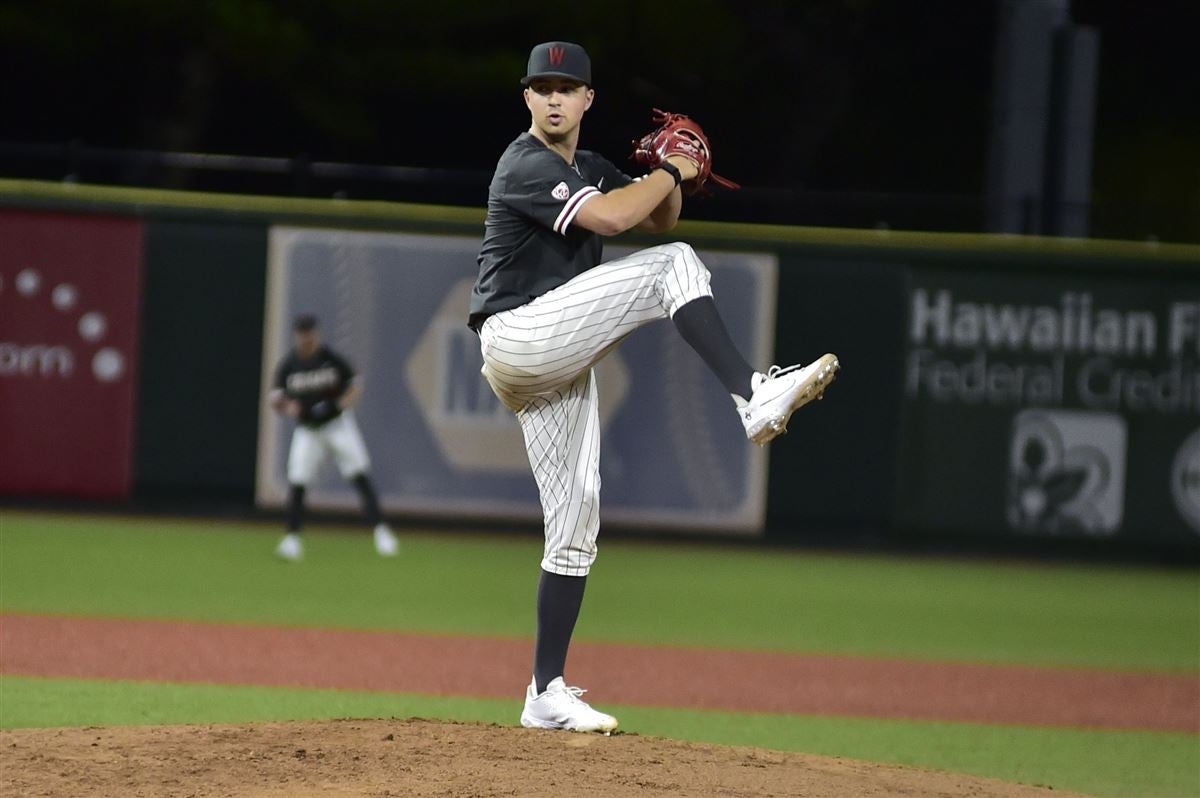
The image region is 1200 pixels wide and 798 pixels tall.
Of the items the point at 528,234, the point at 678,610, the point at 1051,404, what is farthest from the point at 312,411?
the point at 528,234

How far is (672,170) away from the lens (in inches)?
198

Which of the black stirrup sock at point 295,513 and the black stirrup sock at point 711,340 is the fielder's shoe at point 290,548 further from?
the black stirrup sock at point 711,340

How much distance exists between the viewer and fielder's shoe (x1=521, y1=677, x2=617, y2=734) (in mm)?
5301

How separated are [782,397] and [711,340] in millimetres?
297

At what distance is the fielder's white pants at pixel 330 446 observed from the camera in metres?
11.7

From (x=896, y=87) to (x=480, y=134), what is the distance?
6.66 metres

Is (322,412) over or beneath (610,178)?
beneath

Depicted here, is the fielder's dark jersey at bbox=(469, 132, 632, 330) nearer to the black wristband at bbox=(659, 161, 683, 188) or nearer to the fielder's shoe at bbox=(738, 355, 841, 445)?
the black wristband at bbox=(659, 161, 683, 188)

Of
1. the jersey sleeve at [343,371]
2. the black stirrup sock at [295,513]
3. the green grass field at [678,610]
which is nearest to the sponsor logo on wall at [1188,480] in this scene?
the green grass field at [678,610]

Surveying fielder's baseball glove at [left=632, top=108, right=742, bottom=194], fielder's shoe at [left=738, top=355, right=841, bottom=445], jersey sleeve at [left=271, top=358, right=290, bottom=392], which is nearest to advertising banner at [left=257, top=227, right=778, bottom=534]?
jersey sleeve at [left=271, top=358, right=290, bottom=392]

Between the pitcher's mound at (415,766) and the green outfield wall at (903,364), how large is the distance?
7667 millimetres

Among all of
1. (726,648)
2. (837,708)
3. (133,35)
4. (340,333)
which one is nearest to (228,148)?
(133,35)

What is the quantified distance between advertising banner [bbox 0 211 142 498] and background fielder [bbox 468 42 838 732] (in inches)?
326

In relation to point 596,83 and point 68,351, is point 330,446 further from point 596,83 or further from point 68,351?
point 596,83
